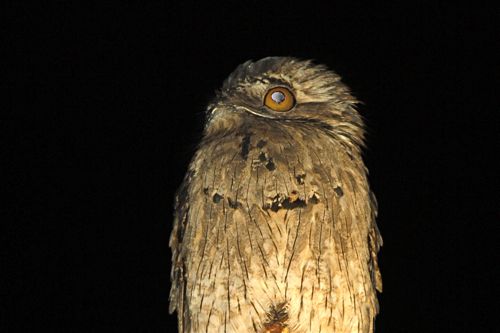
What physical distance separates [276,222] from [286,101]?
40 cm

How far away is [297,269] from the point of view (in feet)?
6.08

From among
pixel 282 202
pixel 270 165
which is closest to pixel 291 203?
pixel 282 202

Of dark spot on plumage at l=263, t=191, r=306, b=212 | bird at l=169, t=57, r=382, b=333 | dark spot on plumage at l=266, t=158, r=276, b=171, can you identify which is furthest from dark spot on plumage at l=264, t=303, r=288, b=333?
dark spot on plumage at l=266, t=158, r=276, b=171

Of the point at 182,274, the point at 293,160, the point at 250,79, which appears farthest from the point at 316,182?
the point at 182,274

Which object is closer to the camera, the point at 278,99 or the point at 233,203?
the point at 233,203

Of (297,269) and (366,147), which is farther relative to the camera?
(366,147)

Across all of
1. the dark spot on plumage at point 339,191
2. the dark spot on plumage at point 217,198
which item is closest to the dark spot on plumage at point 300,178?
the dark spot on plumage at point 339,191

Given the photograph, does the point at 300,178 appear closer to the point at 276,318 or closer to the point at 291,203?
the point at 291,203

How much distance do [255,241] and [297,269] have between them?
15cm

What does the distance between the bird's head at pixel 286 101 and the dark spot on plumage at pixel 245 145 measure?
0.05 meters

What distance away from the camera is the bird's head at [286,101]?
6.56ft

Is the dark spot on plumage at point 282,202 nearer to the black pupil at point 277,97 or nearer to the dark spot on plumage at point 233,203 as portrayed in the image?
the dark spot on plumage at point 233,203

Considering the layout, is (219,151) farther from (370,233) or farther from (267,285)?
(370,233)

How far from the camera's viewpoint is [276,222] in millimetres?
1865
